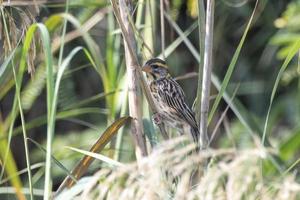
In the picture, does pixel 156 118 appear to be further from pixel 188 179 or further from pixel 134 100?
pixel 188 179

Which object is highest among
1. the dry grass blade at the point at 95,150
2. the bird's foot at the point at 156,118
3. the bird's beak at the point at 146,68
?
the bird's beak at the point at 146,68

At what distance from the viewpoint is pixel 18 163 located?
6758 mm

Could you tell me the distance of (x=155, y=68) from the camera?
158 inches

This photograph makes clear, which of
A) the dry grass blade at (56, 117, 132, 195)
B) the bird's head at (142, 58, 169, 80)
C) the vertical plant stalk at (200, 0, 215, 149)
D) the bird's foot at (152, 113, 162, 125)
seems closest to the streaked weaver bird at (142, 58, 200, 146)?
the bird's head at (142, 58, 169, 80)

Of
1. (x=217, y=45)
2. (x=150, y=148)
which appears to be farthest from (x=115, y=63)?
(x=217, y=45)

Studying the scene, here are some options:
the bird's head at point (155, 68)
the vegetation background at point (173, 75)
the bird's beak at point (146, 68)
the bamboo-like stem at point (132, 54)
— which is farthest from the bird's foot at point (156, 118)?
the bird's beak at point (146, 68)

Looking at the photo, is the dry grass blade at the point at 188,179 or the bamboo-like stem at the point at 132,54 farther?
the bamboo-like stem at the point at 132,54

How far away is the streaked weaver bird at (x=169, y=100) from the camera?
3.78 m

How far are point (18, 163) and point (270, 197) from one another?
197 inches

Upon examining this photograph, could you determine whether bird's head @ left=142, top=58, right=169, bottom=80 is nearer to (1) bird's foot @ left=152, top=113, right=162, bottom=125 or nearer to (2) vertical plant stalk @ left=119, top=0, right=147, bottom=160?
(1) bird's foot @ left=152, top=113, right=162, bottom=125

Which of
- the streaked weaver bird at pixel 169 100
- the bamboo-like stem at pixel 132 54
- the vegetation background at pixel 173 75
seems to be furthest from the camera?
the vegetation background at pixel 173 75

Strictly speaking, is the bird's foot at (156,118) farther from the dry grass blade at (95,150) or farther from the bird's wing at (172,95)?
the bird's wing at (172,95)

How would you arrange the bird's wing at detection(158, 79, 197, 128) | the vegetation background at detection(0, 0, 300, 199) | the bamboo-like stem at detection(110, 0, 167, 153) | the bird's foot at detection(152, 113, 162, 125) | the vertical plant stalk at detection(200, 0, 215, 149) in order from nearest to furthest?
1. the bamboo-like stem at detection(110, 0, 167, 153)
2. the vertical plant stalk at detection(200, 0, 215, 149)
3. the bird's foot at detection(152, 113, 162, 125)
4. the vegetation background at detection(0, 0, 300, 199)
5. the bird's wing at detection(158, 79, 197, 128)

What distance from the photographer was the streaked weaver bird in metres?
3.78
